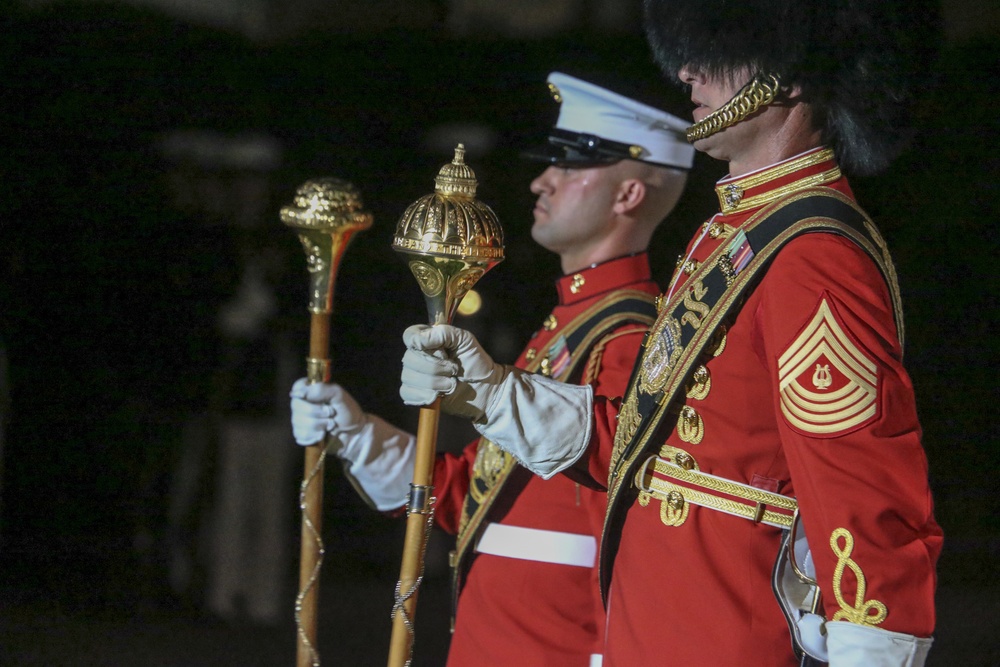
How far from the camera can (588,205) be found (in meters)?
2.14

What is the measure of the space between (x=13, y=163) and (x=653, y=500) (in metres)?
2.02

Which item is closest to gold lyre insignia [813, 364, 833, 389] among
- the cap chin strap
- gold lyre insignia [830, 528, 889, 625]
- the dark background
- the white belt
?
gold lyre insignia [830, 528, 889, 625]

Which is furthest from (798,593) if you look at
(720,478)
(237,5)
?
(237,5)

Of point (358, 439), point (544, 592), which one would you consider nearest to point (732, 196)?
point (544, 592)

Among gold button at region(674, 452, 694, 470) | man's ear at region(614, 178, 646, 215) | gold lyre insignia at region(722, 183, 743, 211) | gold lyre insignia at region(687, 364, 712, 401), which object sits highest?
man's ear at region(614, 178, 646, 215)

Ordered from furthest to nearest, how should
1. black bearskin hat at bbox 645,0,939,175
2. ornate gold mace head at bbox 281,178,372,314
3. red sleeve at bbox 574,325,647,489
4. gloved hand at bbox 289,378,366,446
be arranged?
gloved hand at bbox 289,378,366,446
ornate gold mace head at bbox 281,178,372,314
red sleeve at bbox 574,325,647,489
black bearskin hat at bbox 645,0,939,175

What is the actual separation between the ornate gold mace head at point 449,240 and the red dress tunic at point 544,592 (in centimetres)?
45

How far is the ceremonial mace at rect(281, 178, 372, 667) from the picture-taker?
1.84 m

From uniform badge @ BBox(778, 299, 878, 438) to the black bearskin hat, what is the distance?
0.99 ft

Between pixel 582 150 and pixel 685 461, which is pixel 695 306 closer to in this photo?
pixel 685 461

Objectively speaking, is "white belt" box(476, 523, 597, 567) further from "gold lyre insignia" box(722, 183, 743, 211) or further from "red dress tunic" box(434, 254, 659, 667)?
"gold lyre insignia" box(722, 183, 743, 211)

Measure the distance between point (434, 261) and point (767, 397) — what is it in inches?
19.1

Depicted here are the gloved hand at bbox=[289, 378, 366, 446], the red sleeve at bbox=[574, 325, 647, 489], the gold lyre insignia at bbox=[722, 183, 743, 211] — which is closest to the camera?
the gold lyre insignia at bbox=[722, 183, 743, 211]

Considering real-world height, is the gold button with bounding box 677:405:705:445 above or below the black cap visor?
below
